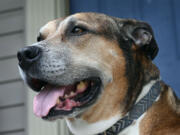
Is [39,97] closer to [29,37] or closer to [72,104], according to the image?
[72,104]

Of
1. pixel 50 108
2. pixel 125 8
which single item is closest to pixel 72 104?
pixel 50 108

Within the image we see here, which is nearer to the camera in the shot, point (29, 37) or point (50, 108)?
point (50, 108)

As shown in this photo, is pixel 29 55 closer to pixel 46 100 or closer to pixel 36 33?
pixel 46 100

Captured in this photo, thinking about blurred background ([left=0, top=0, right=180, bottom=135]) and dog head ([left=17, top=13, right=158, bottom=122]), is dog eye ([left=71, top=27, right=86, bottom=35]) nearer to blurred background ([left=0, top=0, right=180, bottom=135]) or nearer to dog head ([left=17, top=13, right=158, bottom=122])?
dog head ([left=17, top=13, right=158, bottom=122])

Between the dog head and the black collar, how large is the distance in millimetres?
55

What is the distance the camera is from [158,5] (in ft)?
13.6

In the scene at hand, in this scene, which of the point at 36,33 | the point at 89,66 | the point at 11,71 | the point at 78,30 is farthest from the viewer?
the point at 11,71

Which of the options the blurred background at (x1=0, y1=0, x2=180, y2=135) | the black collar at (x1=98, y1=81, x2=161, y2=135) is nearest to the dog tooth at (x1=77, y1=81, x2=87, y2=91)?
the black collar at (x1=98, y1=81, x2=161, y2=135)

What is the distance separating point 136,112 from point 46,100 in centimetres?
62

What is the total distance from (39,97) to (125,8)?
80.8 inches

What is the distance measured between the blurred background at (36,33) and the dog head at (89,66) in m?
1.18

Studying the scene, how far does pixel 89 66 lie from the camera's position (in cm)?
264

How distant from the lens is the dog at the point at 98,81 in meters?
2.55

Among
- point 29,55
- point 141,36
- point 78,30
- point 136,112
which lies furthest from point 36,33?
point 136,112
